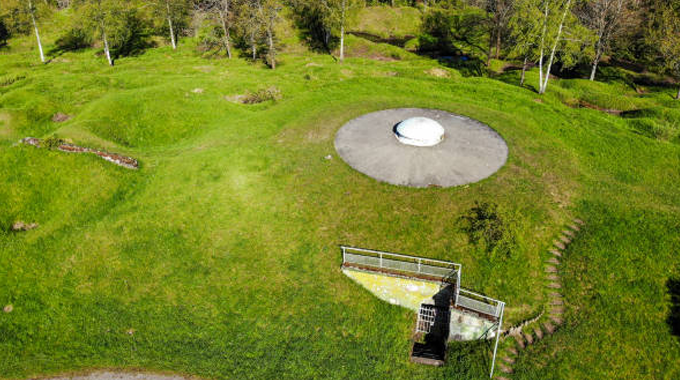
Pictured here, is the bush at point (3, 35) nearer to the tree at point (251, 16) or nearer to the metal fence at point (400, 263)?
the tree at point (251, 16)

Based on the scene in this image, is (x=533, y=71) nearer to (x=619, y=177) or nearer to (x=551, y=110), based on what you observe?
(x=551, y=110)

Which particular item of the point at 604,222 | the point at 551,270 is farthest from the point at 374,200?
the point at 604,222

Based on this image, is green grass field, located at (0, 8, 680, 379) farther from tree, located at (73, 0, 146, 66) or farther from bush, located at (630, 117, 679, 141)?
tree, located at (73, 0, 146, 66)

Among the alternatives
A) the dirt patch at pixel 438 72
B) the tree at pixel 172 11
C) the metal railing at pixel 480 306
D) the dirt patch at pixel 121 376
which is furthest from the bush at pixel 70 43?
the metal railing at pixel 480 306

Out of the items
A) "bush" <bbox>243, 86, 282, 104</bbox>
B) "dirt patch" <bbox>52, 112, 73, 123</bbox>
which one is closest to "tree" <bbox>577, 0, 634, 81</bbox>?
"bush" <bbox>243, 86, 282, 104</bbox>

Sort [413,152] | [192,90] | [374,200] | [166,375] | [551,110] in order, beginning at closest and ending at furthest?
1. [166,375]
2. [374,200]
3. [413,152]
4. [551,110]
5. [192,90]
